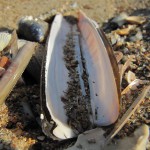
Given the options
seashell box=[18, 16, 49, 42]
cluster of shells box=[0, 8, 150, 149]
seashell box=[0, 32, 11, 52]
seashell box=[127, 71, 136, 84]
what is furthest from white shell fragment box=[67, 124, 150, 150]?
seashell box=[18, 16, 49, 42]

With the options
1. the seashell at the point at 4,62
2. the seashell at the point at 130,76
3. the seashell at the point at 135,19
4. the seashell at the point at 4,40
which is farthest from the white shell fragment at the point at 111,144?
the seashell at the point at 135,19

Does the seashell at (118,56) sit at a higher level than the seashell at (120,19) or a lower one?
lower

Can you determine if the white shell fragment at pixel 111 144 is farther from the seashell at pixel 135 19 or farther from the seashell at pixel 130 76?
the seashell at pixel 135 19

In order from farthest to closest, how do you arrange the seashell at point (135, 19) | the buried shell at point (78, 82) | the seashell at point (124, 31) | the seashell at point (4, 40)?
the seashell at point (135, 19) → the seashell at point (124, 31) → the seashell at point (4, 40) → the buried shell at point (78, 82)

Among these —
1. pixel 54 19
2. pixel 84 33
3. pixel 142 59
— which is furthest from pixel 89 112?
pixel 54 19

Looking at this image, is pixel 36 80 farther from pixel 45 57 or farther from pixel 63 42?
pixel 63 42

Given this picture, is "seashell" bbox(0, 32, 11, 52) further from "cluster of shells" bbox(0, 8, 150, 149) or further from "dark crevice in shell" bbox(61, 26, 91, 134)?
"dark crevice in shell" bbox(61, 26, 91, 134)

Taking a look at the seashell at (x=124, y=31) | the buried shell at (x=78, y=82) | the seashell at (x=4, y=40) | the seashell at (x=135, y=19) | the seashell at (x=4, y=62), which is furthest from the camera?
the seashell at (x=135, y=19)
